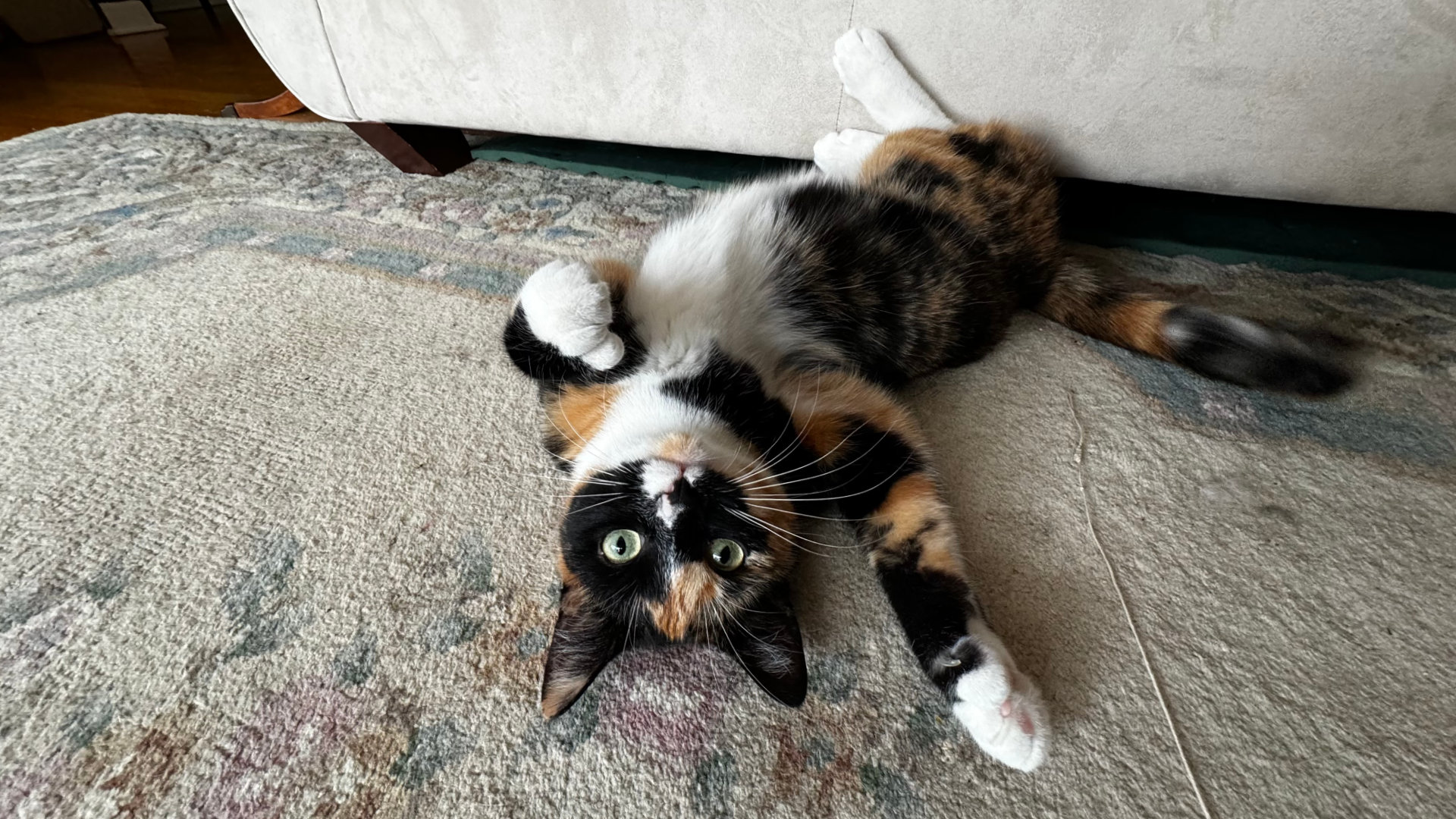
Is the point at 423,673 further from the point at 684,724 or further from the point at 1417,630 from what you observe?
the point at 1417,630

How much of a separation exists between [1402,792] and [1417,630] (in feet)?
0.61

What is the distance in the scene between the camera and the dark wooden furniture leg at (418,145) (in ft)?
4.47

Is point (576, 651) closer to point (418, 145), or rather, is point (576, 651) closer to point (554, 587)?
point (554, 587)

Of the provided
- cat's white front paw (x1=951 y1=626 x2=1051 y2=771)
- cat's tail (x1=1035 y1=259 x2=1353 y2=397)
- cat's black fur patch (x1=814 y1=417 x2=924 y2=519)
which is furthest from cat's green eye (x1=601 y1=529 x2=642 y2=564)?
cat's tail (x1=1035 y1=259 x2=1353 y2=397)

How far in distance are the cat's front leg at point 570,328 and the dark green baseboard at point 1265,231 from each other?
574 millimetres

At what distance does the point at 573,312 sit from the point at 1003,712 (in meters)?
0.58

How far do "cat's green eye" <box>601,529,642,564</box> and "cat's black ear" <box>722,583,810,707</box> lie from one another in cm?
13

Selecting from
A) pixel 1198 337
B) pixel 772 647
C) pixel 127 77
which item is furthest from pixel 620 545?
pixel 127 77

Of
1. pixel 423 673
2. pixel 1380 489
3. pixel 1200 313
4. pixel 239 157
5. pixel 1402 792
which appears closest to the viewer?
pixel 1402 792

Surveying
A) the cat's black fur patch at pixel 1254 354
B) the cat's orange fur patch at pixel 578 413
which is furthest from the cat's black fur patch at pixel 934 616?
the cat's black fur patch at pixel 1254 354

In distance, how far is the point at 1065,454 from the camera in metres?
0.82

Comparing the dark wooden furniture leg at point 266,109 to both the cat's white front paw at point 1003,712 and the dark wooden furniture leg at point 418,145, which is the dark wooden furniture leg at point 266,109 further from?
the cat's white front paw at point 1003,712

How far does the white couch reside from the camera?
81cm

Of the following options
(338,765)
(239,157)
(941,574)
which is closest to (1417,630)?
(941,574)
